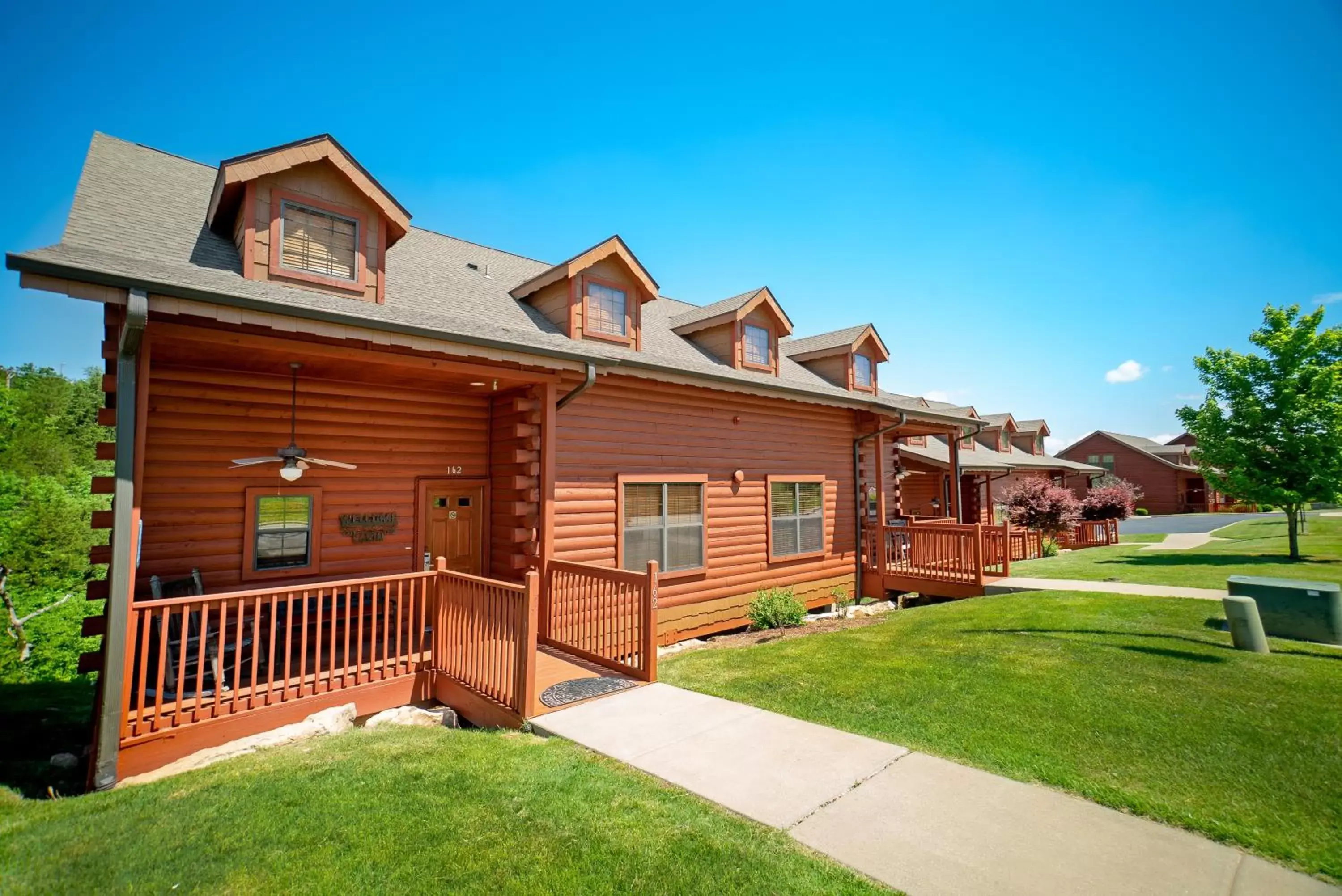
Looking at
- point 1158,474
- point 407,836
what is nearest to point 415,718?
point 407,836

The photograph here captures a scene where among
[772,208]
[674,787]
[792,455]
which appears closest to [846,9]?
[772,208]

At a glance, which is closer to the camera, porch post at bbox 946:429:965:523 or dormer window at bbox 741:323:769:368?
dormer window at bbox 741:323:769:368

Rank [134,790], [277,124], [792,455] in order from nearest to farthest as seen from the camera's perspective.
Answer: [134,790]
[277,124]
[792,455]

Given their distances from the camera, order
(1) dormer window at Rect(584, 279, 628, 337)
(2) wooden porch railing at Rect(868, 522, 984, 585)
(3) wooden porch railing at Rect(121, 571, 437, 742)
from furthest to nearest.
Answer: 1. (2) wooden porch railing at Rect(868, 522, 984, 585)
2. (1) dormer window at Rect(584, 279, 628, 337)
3. (3) wooden porch railing at Rect(121, 571, 437, 742)

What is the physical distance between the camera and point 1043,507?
20.3 meters

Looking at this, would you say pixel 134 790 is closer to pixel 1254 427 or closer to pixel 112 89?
pixel 112 89

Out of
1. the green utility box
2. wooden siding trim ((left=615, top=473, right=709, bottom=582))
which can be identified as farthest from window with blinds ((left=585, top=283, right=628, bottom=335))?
the green utility box

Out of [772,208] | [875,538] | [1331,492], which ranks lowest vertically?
[875,538]

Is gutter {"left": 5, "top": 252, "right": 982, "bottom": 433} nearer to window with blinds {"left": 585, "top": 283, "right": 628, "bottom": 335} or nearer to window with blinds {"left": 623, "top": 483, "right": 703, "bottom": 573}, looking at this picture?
window with blinds {"left": 585, "top": 283, "right": 628, "bottom": 335}

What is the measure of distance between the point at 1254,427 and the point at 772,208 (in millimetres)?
16051

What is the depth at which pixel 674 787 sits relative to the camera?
3.93m

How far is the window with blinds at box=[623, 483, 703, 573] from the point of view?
928cm

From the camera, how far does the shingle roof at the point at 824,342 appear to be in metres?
15.0

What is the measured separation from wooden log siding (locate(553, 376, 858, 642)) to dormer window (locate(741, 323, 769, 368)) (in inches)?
54.1
